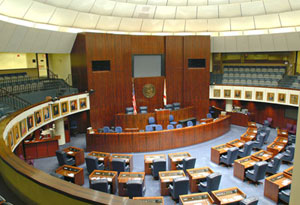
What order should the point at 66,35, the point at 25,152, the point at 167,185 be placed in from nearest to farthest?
1. the point at 167,185
2. the point at 25,152
3. the point at 66,35

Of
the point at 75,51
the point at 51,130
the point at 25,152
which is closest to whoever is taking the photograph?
the point at 25,152

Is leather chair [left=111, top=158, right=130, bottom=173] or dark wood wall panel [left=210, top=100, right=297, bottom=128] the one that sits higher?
dark wood wall panel [left=210, top=100, right=297, bottom=128]

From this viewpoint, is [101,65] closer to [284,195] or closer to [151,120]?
[151,120]

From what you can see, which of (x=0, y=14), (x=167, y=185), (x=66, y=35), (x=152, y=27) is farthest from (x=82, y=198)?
(x=152, y=27)

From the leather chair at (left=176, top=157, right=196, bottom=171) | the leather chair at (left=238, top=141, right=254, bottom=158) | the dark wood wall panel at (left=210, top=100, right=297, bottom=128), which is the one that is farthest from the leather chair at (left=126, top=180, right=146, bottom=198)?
the dark wood wall panel at (left=210, top=100, right=297, bottom=128)

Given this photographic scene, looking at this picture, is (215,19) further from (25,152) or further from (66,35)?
(25,152)

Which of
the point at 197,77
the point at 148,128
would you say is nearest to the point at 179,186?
the point at 148,128

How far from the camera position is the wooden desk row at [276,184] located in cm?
750

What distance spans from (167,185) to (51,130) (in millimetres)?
7514

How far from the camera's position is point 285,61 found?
17234mm

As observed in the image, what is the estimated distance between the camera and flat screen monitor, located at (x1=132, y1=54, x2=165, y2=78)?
15859 mm

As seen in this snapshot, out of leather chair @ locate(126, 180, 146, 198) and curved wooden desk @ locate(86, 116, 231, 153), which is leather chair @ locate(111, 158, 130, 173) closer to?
leather chair @ locate(126, 180, 146, 198)

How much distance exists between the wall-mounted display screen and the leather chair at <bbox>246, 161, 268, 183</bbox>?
9.57m

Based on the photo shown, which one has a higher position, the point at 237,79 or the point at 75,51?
the point at 75,51
